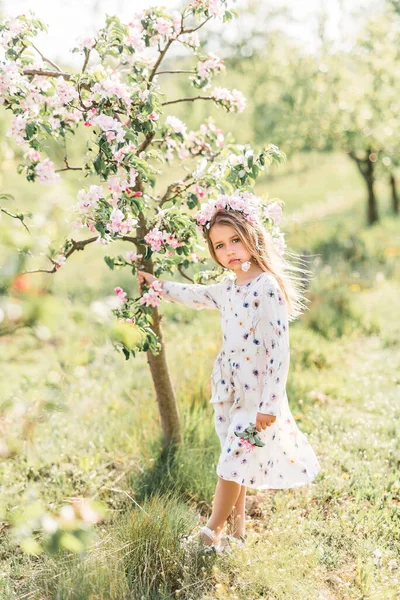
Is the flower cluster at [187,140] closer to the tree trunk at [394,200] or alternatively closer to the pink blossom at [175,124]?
the pink blossom at [175,124]

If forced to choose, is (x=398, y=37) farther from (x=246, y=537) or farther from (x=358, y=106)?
(x=246, y=537)

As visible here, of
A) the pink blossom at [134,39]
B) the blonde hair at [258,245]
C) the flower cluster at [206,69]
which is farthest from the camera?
the flower cluster at [206,69]

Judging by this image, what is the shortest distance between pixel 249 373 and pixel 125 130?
144 centimetres

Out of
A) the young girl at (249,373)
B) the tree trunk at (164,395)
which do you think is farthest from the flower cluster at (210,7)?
the tree trunk at (164,395)

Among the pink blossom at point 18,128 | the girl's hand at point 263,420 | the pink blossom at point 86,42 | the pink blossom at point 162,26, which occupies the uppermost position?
the pink blossom at point 162,26

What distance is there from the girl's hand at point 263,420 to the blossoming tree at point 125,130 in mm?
651

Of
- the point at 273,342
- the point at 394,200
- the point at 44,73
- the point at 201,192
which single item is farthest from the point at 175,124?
the point at 394,200

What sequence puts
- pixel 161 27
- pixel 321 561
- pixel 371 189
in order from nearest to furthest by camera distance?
pixel 321 561, pixel 161 27, pixel 371 189

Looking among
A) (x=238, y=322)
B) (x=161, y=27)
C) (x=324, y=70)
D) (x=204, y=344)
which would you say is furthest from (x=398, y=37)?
(x=238, y=322)

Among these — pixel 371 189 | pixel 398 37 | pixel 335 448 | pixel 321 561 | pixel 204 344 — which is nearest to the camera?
pixel 321 561

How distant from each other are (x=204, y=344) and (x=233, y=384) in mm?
2726

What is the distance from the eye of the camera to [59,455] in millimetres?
4602

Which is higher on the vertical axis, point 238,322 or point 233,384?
point 238,322

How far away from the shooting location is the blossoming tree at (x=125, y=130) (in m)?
3.27
